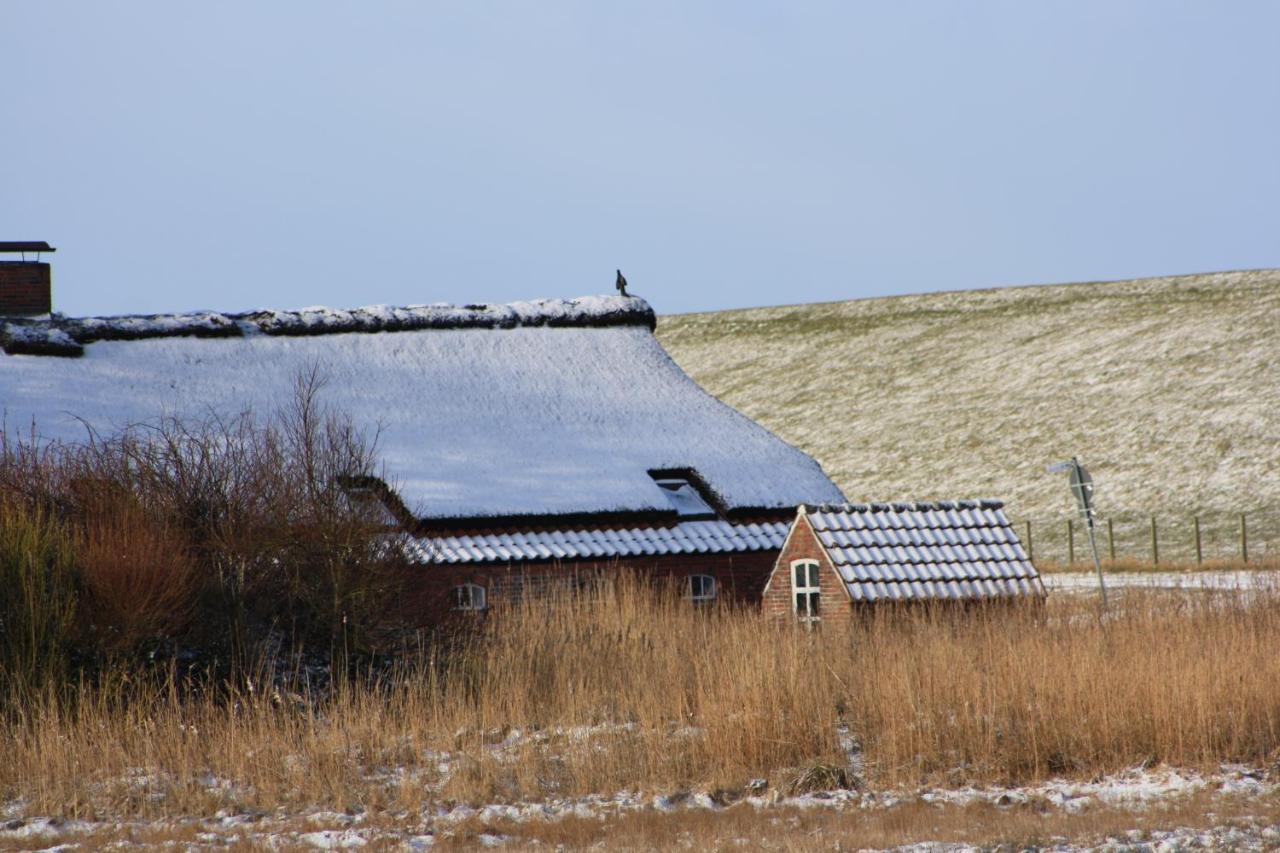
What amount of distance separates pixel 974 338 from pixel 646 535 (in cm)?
4493

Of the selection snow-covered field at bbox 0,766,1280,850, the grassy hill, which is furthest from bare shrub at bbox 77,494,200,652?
the grassy hill

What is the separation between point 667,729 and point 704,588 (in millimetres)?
11784

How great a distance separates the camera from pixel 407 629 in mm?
13922

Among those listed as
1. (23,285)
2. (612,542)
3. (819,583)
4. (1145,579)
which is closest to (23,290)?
(23,285)

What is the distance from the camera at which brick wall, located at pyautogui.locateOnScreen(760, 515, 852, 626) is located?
17266 millimetres

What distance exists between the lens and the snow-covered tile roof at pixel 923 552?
1709 cm

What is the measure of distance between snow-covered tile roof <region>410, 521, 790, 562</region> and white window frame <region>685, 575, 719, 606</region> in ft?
1.71

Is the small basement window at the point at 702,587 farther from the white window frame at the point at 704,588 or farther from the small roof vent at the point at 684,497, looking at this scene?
the small roof vent at the point at 684,497

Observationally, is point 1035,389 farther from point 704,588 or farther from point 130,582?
point 130,582

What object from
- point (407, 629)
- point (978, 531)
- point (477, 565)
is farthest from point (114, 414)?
point (978, 531)

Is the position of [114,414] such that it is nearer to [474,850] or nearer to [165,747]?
[165,747]

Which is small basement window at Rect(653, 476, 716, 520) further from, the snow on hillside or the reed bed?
the snow on hillside

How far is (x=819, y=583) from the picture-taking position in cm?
1803

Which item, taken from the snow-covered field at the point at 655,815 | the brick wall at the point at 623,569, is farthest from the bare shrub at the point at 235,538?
the brick wall at the point at 623,569
